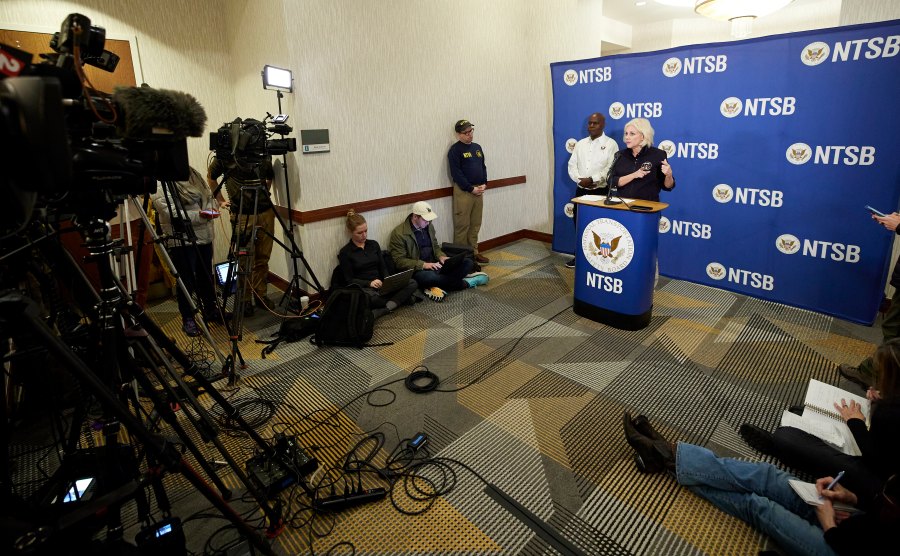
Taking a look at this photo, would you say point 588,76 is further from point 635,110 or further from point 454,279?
point 454,279

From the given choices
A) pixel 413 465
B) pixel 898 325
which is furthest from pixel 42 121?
pixel 898 325

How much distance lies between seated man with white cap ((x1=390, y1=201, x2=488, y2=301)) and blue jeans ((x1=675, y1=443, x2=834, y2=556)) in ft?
8.14

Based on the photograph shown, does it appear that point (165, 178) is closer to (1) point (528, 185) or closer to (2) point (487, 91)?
(2) point (487, 91)

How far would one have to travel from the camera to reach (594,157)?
4.51 meters

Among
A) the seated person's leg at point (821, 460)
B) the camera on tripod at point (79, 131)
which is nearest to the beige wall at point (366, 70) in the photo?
the camera on tripod at point (79, 131)

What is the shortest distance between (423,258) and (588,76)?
240cm

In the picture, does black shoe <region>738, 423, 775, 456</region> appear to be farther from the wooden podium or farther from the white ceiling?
the white ceiling

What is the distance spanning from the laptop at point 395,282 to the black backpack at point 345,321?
1.16 feet

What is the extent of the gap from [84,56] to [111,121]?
15.0 inches

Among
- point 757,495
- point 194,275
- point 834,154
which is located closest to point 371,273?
point 194,275

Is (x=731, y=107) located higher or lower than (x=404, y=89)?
lower

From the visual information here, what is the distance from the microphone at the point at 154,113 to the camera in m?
1.38

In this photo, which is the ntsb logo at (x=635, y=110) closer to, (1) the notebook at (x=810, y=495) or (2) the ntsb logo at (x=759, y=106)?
(2) the ntsb logo at (x=759, y=106)

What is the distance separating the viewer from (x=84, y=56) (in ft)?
4.91
